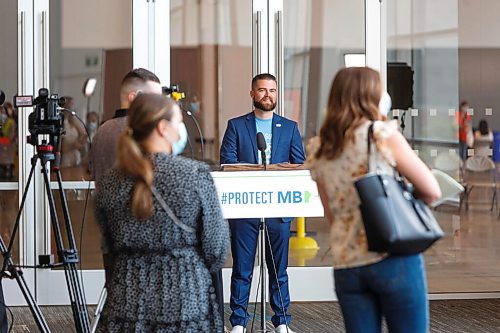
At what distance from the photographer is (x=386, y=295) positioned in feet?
12.4

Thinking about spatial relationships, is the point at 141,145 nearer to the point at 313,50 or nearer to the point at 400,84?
the point at 313,50

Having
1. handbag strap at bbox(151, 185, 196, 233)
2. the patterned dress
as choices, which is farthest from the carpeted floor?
handbag strap at bbox(151, 185, 196, 233)

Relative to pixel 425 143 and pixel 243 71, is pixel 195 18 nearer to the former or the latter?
pixel 243 71

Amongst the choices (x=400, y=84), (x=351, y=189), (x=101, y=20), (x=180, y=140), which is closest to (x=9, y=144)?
(x=101, y=20)

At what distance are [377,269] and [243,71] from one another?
5118 mm

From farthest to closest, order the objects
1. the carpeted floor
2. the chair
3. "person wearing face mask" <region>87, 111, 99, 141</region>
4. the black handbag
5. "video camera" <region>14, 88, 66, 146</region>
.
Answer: the chair → "person wearing face mask" <region>87, 111, 99, 141</region> → the carpeted floor → "video camera" <region>14, 88, 66, 146</region> → the black handbag

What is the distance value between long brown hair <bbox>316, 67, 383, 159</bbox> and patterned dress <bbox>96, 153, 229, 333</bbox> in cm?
52

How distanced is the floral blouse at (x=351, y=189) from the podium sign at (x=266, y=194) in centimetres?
207

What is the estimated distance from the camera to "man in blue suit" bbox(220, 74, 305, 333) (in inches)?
274

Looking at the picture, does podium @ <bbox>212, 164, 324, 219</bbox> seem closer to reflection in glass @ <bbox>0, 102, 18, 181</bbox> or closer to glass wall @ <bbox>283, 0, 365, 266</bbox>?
glass wall @ <bbox>283, 0, 365, 266</bbox>

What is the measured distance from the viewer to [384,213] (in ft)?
12.2

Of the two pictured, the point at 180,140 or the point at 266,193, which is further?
the point at 266,193

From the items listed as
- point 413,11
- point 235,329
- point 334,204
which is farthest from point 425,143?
point 334,204

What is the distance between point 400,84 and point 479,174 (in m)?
1.14
